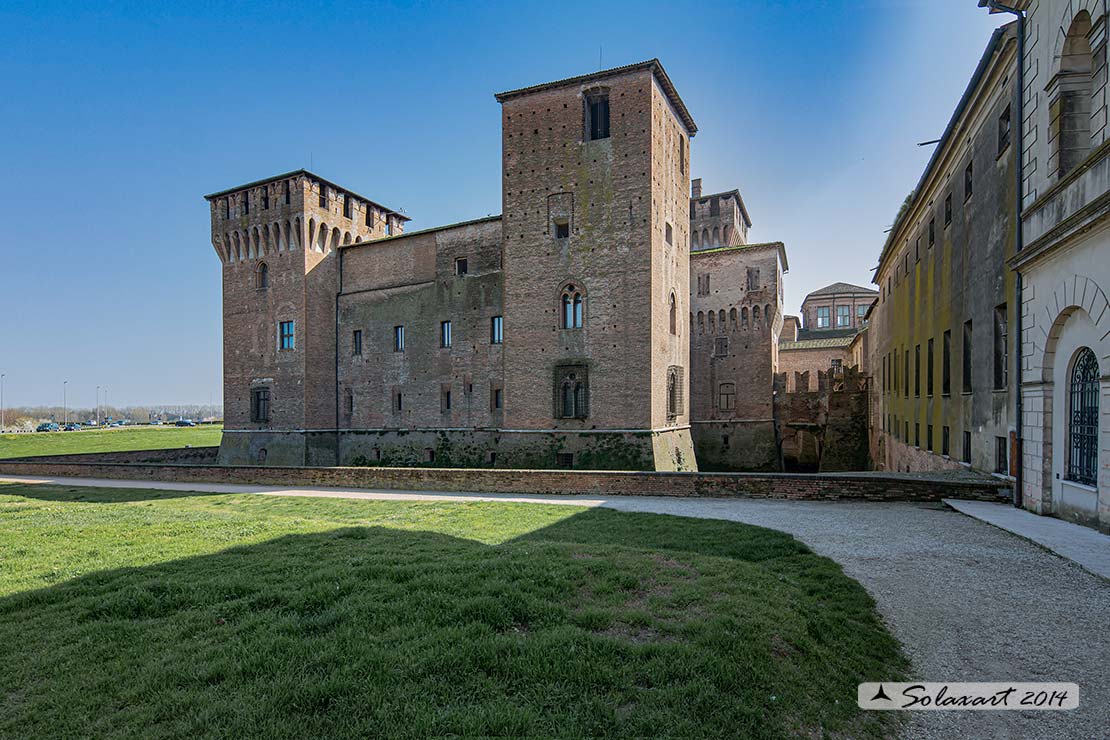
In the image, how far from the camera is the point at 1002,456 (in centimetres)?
1156

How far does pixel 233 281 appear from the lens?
103 ft

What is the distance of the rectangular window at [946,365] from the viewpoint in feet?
49.3

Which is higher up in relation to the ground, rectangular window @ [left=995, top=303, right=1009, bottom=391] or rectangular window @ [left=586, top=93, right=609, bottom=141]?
rectangular window @ [left=586, top=93, right=609, bottom=141]

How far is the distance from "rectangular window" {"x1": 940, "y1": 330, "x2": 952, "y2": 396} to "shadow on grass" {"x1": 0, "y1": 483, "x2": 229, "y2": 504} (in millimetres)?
19063

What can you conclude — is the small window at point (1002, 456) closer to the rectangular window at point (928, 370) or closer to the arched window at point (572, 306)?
the rectangular window at point (928, 370)

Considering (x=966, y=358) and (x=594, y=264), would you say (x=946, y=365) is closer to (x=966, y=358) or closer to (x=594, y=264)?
(x=966, y=358)

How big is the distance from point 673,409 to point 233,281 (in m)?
24.5

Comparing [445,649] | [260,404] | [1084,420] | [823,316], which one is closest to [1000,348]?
[1084,420]

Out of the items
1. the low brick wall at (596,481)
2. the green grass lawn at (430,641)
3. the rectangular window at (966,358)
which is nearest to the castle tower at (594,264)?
the low brick wall at (596,481)

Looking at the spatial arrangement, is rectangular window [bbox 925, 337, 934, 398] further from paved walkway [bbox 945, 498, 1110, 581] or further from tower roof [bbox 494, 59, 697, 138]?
tower roof [bbox 494, 59, 697, 138]

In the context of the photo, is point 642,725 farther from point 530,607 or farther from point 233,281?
point 233,281

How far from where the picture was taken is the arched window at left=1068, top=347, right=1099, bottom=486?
8.29 metres

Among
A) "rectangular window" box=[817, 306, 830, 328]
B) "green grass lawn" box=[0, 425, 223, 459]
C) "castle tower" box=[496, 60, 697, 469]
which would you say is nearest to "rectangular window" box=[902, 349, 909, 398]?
"castle tower" box=[496, 60, 697, 469]

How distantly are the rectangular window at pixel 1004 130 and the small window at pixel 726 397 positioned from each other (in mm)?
18738
